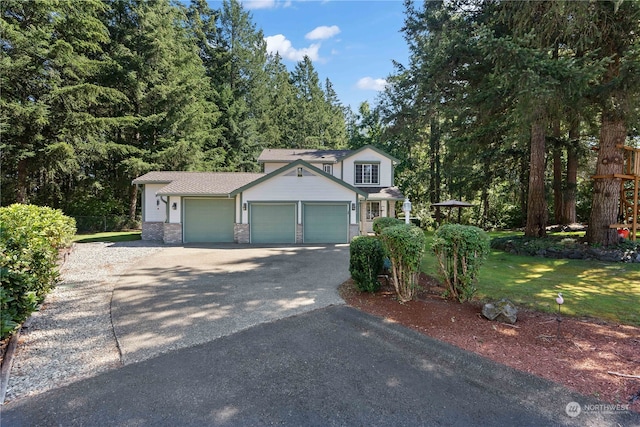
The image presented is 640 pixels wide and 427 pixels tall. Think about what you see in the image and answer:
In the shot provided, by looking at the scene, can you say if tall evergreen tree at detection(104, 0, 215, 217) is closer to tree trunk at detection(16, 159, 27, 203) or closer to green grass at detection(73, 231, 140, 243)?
tree trunk at detection(16, 159, 27, 203)

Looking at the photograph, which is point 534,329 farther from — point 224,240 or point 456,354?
point 224,240

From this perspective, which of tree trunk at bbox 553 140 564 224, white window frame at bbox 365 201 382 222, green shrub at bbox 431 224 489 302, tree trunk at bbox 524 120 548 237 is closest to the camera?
green shrub at bbox 431 224 489 302

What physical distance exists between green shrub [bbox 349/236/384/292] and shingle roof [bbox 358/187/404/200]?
13529 millimetres

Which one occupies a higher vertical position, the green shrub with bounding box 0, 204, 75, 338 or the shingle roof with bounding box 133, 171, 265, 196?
the shingle roof with bounding box 133, 171, 265, 196

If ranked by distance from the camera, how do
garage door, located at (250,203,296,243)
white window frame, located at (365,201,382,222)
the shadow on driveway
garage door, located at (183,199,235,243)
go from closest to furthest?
the shadow on driveway
garage door, located at (250,203,296,243)
garage door, located at (183,199,235,243)
white window frame, located at (365,201,382,222)

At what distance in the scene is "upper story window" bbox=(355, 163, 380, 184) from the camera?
21297 millimetres

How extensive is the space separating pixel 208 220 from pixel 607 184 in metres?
16.3

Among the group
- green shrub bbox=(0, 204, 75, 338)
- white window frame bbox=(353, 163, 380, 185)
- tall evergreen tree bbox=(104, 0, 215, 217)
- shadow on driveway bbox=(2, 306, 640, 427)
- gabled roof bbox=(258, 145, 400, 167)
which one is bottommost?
shadow on driveway bbox=(2, 306, 640, 427)

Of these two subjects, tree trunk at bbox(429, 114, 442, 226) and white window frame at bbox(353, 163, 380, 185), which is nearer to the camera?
white window frame at bbox(353, 163, 380, 185)

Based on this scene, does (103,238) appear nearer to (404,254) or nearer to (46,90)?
(46,90)

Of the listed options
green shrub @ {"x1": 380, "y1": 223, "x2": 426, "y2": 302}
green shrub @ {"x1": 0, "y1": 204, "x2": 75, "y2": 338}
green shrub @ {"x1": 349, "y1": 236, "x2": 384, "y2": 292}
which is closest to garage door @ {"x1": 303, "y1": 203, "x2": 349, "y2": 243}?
green shrub @ {"x1": 349, "y1": 236, "x2": 384, "y2": 292}

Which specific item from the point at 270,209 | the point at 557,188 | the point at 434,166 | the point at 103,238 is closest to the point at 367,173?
the point at 270,209

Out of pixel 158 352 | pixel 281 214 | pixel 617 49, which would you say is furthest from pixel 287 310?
pixel 617 49

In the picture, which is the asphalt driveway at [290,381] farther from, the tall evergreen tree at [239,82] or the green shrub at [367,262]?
the tall evergreen tree at [239,82]
